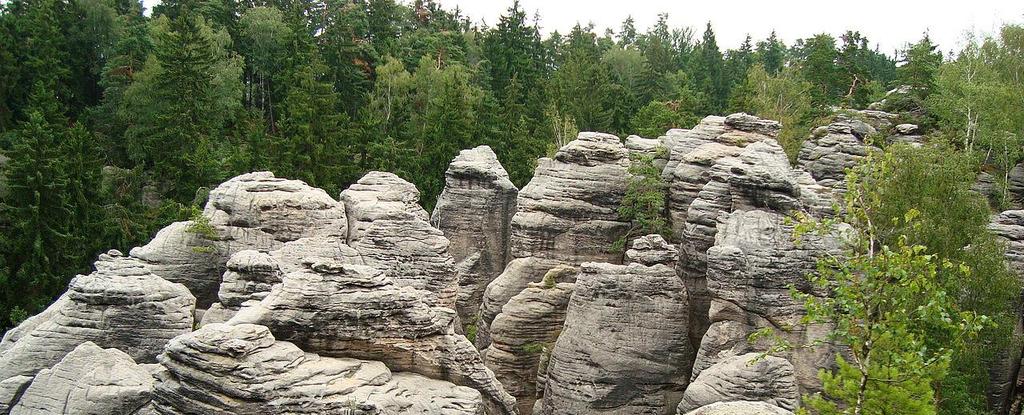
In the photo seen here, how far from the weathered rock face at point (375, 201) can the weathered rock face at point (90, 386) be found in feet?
30.6

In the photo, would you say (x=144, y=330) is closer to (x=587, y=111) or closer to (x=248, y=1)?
(x=587, y=111)

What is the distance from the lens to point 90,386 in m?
16.2

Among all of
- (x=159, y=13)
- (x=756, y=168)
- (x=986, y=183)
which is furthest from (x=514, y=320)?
(x=159, y=13)

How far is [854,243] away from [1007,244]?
11.6 m

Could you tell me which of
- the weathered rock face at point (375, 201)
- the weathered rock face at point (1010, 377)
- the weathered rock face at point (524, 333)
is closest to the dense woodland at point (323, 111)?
the weathered rock face at point (1010, 377)

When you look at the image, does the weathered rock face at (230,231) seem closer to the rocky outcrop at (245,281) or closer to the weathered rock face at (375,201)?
the weathered rock face at (375,201)

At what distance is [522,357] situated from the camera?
2773 centimetres

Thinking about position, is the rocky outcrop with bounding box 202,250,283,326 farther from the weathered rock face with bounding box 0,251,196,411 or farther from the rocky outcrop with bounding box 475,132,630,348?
the rocky outcrop with bounding box 475,132,630,348

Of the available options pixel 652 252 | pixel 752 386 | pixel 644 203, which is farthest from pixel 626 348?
pixel 644 203

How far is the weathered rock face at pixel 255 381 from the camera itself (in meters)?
13.1

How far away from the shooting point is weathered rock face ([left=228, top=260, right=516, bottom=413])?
14844 millimetres

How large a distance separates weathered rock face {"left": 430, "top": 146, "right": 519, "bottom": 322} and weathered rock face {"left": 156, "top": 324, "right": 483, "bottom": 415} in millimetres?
20741

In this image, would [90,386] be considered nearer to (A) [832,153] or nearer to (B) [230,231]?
(B) [230,231]

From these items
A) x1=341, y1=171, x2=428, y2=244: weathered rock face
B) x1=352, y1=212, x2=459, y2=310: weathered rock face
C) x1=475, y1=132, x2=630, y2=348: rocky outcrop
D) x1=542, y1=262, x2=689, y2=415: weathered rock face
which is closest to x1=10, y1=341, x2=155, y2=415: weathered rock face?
x1=352, y1=212, x2=459, y2=310: weathered rock face
